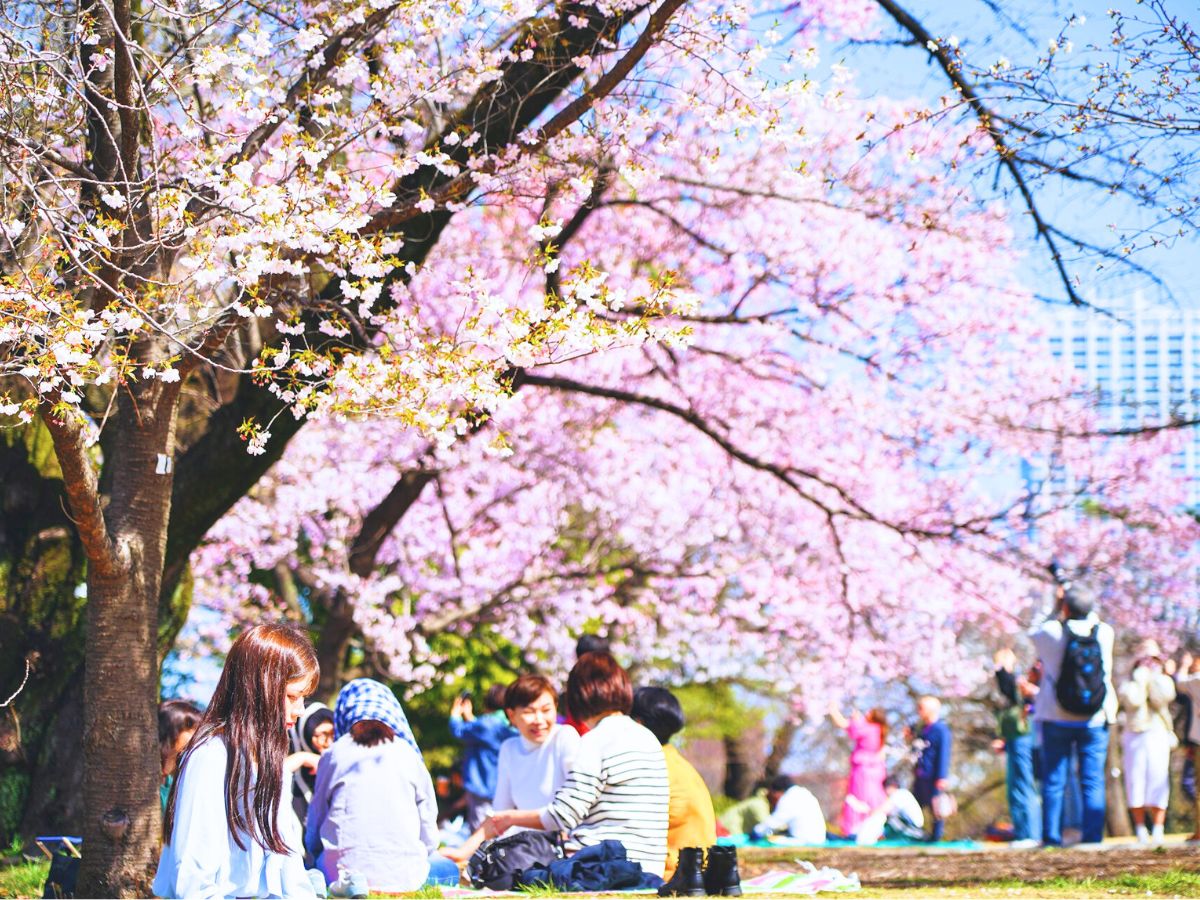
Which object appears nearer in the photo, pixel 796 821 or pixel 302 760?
pixel 302 760

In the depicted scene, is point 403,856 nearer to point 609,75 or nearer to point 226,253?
point 226,253

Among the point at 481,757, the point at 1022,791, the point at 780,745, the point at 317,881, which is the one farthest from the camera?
the point at 780,745

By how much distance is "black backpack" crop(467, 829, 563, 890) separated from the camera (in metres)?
5.28

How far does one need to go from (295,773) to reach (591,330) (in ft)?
9.17

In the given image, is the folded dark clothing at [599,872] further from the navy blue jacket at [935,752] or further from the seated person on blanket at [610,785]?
the navy blue jacket at [935,752]

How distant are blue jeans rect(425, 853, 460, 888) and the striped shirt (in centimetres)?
94

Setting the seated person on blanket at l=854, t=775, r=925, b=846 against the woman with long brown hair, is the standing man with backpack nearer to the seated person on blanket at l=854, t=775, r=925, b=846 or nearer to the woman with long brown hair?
the seated person on blanket at l=854, t=775, r=925, b=846

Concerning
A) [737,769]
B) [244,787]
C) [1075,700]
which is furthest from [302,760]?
[737,769]

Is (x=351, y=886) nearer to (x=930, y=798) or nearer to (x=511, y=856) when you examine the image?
(x=511, y=856)

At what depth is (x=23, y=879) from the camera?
22.2 ft

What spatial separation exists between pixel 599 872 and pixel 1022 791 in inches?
235

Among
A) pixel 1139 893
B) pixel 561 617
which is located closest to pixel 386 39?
pixel 1139 893

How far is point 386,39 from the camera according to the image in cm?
631

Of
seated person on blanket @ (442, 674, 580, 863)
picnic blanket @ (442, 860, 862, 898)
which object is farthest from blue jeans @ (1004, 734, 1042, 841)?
seated person on blanket @ (442, 674, 580, 863)
